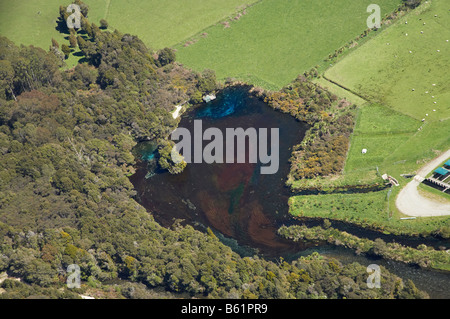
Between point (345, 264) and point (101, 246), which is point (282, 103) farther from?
point (101, 246)

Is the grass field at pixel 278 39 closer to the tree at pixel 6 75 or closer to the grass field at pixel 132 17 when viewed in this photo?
the grass field at pixel 132 17

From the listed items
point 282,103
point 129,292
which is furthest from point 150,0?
point 129,292

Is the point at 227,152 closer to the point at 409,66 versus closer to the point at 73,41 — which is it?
the point at 409,66

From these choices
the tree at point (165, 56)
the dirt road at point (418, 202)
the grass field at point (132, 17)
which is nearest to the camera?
the dirt road at point (418, 202)

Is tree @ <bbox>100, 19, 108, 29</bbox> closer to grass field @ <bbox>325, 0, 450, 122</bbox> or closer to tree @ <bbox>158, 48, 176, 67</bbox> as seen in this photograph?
tree @ <bbox>158, 48, 176, 67</bbox>

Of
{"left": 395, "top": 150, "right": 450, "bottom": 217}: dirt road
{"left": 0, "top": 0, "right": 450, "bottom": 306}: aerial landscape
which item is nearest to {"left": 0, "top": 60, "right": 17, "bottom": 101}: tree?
{"left": 0, "top": 0, "right": 450, "bottom": 306}: aerial landscape

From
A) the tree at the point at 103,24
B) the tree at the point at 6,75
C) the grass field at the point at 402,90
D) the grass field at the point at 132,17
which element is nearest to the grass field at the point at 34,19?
the grass field at the point at 132,17


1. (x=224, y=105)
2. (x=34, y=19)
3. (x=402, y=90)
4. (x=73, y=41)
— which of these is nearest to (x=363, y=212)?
(x=402, y=90)

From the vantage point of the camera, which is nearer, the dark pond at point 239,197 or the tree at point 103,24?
the dark pond at point 239,197
